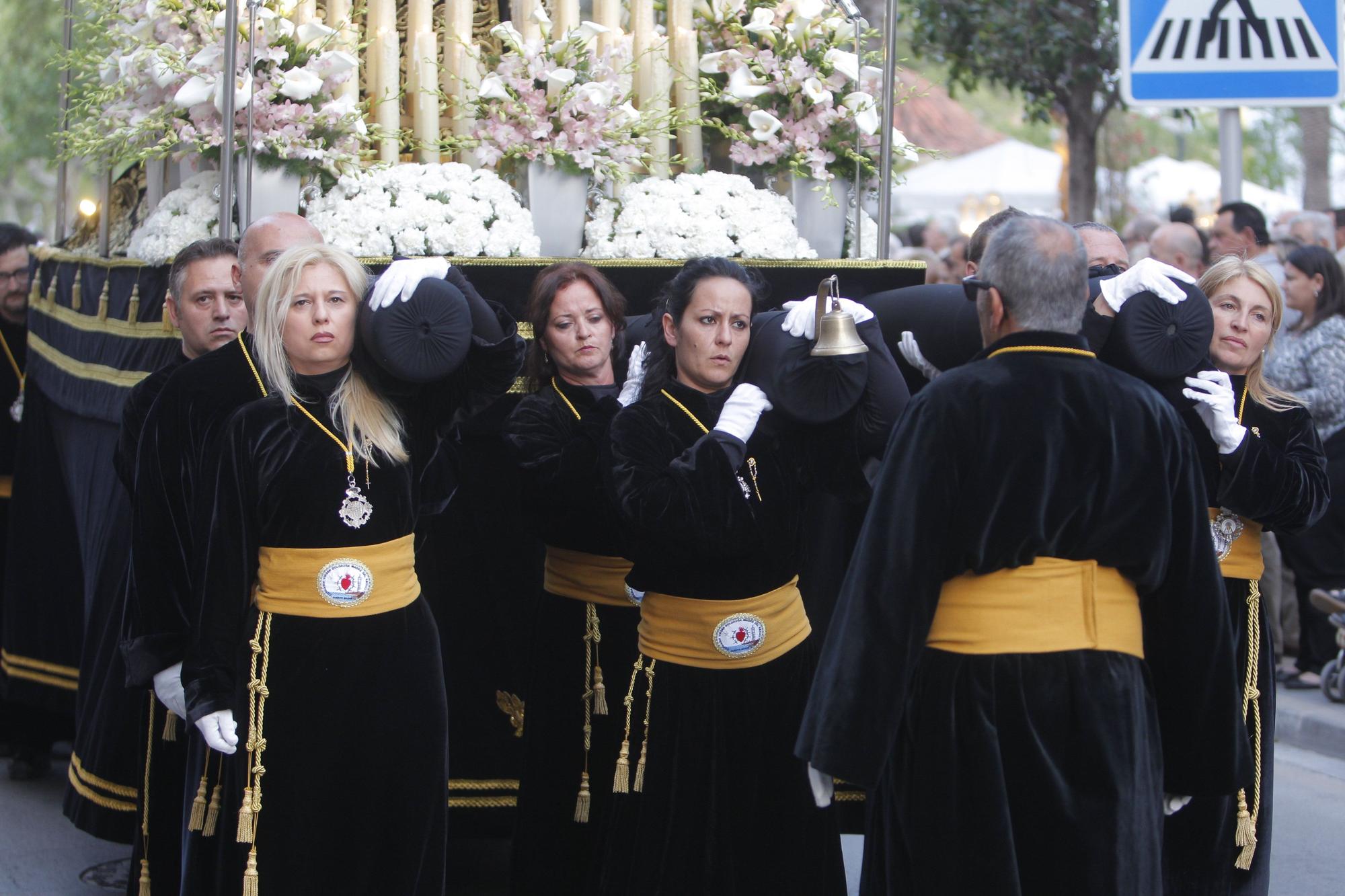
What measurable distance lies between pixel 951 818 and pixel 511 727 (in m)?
2.07

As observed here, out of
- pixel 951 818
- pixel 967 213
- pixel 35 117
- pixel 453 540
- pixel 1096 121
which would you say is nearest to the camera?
pixel 951 818

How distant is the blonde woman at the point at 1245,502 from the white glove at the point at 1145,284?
0.29 m

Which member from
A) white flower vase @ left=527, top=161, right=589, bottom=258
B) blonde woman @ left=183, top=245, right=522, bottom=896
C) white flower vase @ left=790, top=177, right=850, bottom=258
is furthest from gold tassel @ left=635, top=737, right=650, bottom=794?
white flower vase @ left=790, top=177, right=850, bottom=258

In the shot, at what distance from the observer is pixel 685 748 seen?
4160 mm

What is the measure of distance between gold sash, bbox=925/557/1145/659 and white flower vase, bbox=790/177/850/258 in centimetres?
246

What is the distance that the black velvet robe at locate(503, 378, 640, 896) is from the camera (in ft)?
15.1

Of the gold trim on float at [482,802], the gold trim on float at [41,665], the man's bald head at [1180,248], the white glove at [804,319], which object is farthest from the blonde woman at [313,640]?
the man's bald head at [1180,248]

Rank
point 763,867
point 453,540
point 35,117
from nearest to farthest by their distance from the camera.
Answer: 1. point 763,867
2. point 453,540
3. point 35,117

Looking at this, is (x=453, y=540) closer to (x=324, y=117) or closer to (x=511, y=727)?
(x=511, y=727)

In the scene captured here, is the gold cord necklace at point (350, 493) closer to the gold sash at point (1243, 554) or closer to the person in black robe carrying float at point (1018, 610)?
the person in black robe carrying float at point (1018, 610)

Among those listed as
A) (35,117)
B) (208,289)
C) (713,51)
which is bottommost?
(208,289)

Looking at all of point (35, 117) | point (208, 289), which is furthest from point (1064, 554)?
point (35, 117)

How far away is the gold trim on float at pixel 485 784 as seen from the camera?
5191mm

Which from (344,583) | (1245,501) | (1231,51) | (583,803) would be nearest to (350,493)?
(344,583)
